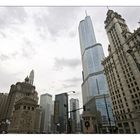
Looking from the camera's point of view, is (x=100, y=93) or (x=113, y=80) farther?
(x=100, y=93)

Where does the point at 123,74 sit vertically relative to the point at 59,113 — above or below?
above

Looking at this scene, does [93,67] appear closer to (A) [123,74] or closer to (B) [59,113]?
(B) [59,113]

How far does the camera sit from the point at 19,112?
196 ft

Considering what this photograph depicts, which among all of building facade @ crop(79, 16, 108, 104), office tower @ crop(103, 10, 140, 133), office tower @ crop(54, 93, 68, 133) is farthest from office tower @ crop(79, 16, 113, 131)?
office tower @ crop(103, 10, 140, 133)

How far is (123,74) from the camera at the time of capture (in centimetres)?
5756

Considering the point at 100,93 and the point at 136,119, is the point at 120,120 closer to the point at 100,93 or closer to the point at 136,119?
the point at 136,119

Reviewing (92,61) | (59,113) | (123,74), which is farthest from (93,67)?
(123,74)

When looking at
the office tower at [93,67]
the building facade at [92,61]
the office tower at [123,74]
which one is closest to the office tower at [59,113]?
the office tower at [123,74]

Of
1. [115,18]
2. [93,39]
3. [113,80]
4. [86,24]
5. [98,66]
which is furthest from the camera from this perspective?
[86,24]

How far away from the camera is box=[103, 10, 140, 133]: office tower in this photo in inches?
1955

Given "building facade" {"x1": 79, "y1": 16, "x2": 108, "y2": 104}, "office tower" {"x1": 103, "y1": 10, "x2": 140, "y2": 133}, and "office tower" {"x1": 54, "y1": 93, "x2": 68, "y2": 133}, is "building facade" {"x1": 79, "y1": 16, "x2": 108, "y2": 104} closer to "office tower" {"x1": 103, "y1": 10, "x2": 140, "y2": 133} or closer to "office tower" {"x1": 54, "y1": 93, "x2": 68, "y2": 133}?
"office tower" {"x1": 54, "y1": 93, "x2": 68, "y2": 133}
